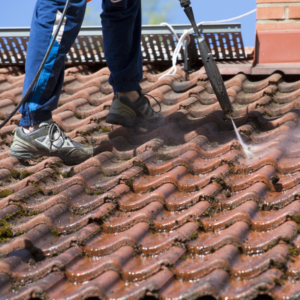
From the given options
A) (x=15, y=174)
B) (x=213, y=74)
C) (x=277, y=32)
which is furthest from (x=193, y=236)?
(x=277, y=32)

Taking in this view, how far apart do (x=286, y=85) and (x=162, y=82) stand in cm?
99

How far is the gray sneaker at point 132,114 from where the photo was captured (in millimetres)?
2633

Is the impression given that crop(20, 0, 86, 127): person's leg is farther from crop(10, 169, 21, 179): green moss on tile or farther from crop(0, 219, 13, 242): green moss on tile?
Answer: crop(0, 219, 13, 242): green moss on tile

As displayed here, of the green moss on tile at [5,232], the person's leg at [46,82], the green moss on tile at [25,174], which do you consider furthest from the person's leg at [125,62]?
the green moss on tile at [5,232]

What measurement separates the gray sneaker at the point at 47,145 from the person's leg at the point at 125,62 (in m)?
0.40

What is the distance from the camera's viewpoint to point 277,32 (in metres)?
A: 3.34

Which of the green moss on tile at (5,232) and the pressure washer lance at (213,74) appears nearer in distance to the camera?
the green moss on tile at (5,232)

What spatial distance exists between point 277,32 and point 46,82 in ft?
6.86

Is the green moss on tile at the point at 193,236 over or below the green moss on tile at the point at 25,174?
over

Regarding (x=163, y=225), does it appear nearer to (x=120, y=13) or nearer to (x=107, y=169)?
(x=107, y=169)

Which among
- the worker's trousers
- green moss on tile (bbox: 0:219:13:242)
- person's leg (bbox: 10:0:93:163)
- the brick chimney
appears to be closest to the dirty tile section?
green moss on tile (bbox: 0:219:13:242)

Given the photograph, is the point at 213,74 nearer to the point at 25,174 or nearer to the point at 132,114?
the point at 132,114

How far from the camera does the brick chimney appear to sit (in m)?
3.31

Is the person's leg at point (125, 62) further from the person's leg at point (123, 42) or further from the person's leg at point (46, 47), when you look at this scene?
the person's leg at point (46, 47)
